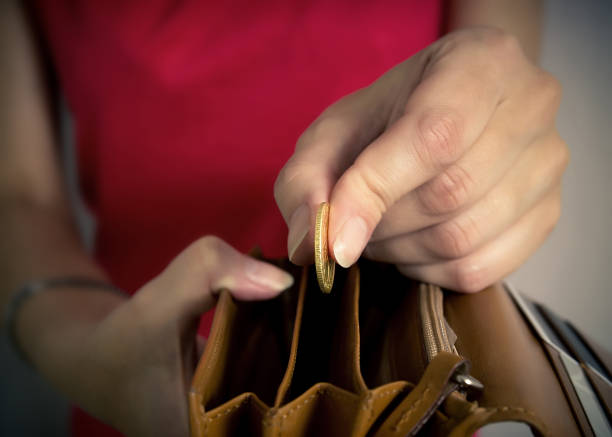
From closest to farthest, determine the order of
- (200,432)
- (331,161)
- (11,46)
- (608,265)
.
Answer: (200,432) → (331,161) → (608,265) → (11,46)

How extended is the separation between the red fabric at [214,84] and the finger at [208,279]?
303mm

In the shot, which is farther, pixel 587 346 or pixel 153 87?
pixel 153 87

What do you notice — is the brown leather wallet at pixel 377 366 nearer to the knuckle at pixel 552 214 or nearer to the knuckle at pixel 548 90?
the knuckle at pixel 552 214

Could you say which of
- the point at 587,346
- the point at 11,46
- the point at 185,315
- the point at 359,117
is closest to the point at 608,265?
the point at 587,346

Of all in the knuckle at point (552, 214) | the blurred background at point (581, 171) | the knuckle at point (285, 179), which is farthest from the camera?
the blurred background at point (581, 171)

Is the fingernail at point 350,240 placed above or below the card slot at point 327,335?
above

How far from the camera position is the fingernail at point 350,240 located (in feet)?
1.13

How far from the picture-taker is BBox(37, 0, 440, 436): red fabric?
82 cm

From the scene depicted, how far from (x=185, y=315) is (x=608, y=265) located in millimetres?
751

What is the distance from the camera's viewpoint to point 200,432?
314 mm

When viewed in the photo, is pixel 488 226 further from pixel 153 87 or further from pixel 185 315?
pixel 153 87

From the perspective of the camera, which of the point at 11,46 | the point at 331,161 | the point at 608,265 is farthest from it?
the point at 11,46

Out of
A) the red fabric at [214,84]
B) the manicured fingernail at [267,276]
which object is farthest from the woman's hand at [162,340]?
the red fabric at [214,84]

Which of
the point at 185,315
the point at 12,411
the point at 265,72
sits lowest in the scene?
the point at 12,411
